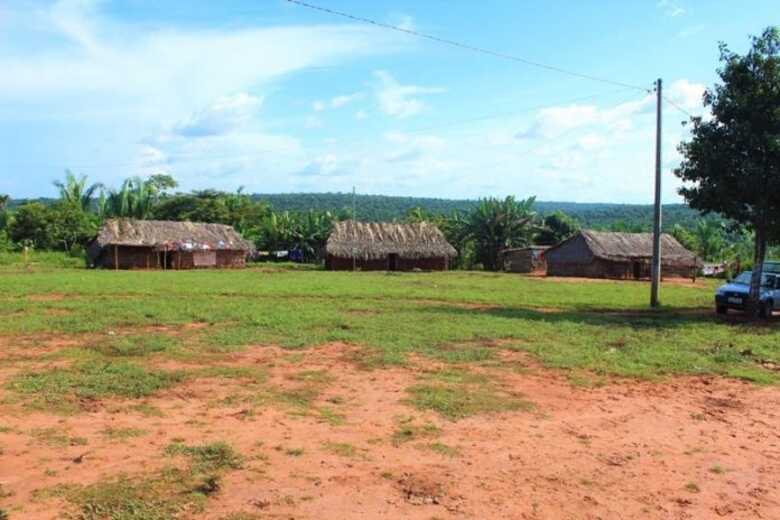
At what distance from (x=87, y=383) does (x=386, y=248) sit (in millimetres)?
40646

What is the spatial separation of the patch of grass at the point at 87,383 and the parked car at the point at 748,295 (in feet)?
56.4

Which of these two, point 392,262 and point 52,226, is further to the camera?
point 52,226

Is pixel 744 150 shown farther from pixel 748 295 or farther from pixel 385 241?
pixel 385 241

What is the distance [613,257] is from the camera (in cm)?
4678

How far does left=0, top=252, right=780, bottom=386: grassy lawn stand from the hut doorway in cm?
2487

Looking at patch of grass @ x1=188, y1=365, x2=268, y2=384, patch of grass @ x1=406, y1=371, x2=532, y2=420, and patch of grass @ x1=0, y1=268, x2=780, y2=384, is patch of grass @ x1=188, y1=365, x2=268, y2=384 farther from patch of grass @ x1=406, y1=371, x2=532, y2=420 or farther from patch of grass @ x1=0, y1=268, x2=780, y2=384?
patch of grass @ x1=406, y1=371, x2=532, y2=420

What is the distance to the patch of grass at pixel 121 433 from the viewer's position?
21.9 feet

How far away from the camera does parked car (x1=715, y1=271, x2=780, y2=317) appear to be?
19.8 m

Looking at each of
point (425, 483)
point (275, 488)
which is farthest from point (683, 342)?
point (275, 488)

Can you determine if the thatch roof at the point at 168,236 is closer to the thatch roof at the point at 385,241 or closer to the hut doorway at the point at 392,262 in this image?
the thatch roof at the point at 385,241

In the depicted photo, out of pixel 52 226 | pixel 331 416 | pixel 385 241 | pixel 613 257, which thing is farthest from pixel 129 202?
pixel 331 416

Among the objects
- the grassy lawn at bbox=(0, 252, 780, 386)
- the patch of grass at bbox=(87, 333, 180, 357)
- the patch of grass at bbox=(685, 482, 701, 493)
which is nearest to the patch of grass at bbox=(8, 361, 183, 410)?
the grassy lawn at bbox=(0, 252, 780, 386)

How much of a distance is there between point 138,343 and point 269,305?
7.28 meters

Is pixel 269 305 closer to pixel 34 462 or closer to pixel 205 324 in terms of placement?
pixel 205 324
